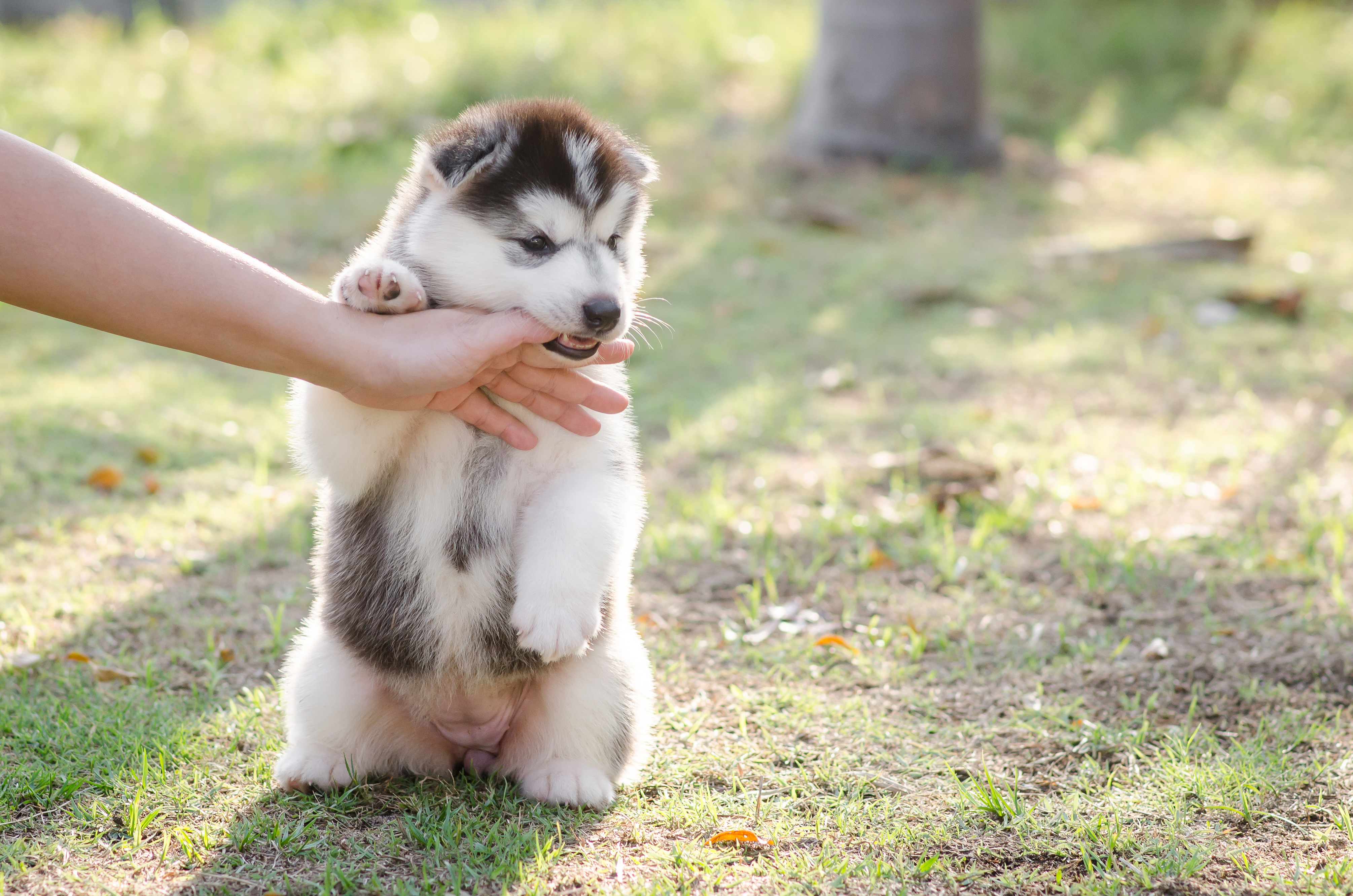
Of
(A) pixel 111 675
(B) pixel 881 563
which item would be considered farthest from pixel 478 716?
(B) pixel 881 563

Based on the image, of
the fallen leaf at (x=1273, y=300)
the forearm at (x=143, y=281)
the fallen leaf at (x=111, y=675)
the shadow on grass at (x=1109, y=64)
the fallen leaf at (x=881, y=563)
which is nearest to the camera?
the forearm at (x=143, y=281)

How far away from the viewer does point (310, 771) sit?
245 cm

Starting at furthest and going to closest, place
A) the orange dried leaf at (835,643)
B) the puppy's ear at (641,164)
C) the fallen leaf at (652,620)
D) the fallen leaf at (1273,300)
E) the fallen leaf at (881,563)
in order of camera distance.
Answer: the fallen leaf at (1273,300), the fallen leaf at (881,563), the fallen leaf at (652,620), the orange dried leaf at (835,643), the puppy's ear at (641,164)

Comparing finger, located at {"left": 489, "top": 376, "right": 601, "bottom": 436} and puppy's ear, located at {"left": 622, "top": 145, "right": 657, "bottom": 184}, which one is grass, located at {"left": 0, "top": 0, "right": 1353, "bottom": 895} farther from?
puppy's ear, located at {"left": 622, "top": 145, "right": 657, "bottom": 184}

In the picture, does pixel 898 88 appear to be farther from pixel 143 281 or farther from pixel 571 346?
pixel 143 281

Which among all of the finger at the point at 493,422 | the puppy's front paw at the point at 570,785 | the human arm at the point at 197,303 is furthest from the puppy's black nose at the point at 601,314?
the puppy's front paw at the point at 570,785

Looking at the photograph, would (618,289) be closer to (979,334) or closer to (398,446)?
(398,446)

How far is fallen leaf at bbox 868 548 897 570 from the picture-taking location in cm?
371

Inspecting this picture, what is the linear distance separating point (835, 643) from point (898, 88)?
6108mm

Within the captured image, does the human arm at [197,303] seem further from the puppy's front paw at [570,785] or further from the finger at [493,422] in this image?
the puppy's front paw at [570,785]

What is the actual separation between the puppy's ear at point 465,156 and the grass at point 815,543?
4.46 ft

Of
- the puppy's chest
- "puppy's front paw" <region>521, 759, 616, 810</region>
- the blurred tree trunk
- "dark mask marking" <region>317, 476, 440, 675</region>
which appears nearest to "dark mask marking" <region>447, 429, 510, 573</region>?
the puppy's chest

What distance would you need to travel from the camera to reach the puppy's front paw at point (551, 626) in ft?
7.50

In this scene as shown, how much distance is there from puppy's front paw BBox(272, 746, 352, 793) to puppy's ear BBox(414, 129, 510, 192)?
1.28m
